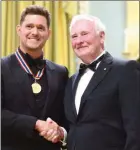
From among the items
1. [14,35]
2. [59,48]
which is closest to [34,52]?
[14,35]

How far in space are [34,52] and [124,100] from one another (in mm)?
608

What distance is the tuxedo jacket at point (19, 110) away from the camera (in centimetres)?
180

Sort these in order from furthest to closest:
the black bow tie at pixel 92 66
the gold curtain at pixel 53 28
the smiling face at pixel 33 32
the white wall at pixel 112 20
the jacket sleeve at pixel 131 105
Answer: the white wall at pixel 112 20, the gold curtain at pixel 53 28, the smiling face at pixel 33 32, the black bow tie at pixel 92 66, the jacket sleeve at pixel 131 105

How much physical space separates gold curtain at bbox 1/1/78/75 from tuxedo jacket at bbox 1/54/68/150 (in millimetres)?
1048

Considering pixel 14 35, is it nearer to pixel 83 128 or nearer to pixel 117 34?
pixel 117 34

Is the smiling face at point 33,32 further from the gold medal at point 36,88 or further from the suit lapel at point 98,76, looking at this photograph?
the suit lapel at point 98,76

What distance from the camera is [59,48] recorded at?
322cm

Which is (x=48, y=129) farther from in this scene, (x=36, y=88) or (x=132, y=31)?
(x=132, y=31)

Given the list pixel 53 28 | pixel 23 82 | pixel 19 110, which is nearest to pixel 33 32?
pixel 23 82

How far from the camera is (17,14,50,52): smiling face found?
1.92m

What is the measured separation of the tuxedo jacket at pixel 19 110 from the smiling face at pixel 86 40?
0.25 meters

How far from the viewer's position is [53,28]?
3172 millimetres

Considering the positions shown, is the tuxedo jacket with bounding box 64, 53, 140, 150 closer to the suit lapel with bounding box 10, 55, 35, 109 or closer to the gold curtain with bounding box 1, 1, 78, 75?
the suit lapel with bounding box 10, 55, 35, 109

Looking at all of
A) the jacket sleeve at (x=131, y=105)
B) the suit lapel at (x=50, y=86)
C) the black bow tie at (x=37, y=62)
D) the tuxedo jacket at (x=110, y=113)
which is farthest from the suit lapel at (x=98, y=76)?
the black bow tie at (x=37, y=62)
